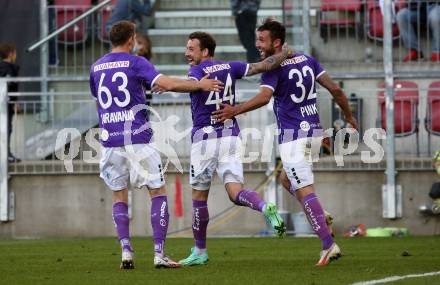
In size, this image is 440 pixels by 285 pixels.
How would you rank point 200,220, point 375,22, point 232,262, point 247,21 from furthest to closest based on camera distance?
point 375,22
point 247,21
point 232,262
point 200,220

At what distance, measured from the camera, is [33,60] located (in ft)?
63.2

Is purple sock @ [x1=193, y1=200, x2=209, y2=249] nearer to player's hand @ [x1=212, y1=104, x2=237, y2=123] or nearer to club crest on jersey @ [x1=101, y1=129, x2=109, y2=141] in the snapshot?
player's hand @ [x1=212, y1=104, x2=237, y2=123]

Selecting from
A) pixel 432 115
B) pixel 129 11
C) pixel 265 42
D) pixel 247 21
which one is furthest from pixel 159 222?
pixel 129 11

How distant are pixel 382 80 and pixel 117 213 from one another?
27.5 feet

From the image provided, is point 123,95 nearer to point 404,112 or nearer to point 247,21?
point 404,112

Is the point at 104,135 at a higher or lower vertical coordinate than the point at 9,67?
lower

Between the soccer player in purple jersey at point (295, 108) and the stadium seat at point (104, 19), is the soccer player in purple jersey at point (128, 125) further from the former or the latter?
the stadium seat at point (104, 19)

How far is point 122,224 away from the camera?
10648 millimetres

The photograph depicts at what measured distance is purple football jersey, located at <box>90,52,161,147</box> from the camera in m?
10.5

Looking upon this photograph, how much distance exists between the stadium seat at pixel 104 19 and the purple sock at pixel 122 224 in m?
8.66

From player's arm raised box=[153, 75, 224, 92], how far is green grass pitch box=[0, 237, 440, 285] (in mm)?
1619

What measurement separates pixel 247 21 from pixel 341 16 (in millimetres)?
1564

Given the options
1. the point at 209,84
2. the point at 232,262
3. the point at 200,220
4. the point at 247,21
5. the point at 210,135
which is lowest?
the point at 232,262

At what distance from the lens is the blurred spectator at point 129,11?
62.3 feet
